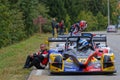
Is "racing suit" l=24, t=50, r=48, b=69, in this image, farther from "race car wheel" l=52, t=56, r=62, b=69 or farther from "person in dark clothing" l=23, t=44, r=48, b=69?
"race car wheel" l=52, t=56, r=62, b=69

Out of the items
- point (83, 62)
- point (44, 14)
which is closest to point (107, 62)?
point (83, 62)

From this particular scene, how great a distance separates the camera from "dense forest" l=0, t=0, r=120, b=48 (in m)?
49.0

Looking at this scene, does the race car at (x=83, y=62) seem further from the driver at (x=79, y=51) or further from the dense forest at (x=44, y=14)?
the dense forest at (x=44, y=14)

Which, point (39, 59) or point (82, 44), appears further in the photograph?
point (39, 59)

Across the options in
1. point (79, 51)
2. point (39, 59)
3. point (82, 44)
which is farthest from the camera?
point (39, 59)

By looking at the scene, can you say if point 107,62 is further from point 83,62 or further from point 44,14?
point 44,14

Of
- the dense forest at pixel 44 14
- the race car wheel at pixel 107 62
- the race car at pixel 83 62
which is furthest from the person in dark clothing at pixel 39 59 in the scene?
the dense forest at pixel 44 14

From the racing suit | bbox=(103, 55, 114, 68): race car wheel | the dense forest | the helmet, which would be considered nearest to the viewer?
bbox=(103, 55, 114, 68): race car wheel

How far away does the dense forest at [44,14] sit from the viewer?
49.0 meters

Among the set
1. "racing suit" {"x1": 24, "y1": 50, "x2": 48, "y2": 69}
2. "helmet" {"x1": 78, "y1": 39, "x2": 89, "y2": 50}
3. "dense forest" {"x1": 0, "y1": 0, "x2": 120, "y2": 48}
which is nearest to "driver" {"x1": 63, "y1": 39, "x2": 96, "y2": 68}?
"helmet" {"x1": 78, "y1": 39, "x2": 89, "y2": 50}

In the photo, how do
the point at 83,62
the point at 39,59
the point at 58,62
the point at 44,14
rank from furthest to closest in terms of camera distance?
the point at 44,14
the point at 39,59
the point at 58,62
the point at 83,62

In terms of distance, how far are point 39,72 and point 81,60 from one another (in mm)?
1749

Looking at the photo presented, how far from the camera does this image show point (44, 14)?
7306cm

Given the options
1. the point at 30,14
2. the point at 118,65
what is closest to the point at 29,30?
the point at 30,14
